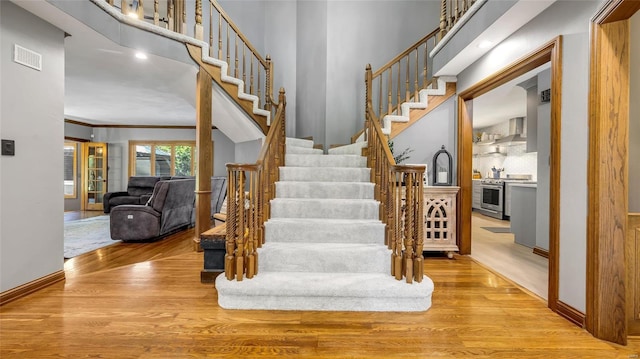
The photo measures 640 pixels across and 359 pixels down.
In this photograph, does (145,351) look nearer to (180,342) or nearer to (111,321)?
(180,342)

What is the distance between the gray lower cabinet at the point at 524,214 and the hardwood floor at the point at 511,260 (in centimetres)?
13

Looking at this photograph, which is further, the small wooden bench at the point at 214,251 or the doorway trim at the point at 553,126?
the small wooden bench at the point at 214,251

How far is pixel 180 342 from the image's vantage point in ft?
5.80

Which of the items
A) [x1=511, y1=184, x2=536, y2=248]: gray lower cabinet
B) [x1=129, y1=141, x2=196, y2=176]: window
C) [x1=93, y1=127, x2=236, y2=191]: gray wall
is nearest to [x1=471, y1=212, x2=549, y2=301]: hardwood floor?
[x1=511, y1=184, x2=536, y2=248]: gray lower cabinet

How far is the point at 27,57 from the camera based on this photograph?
7.97 feet

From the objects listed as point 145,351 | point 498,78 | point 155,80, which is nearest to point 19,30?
point 155,80

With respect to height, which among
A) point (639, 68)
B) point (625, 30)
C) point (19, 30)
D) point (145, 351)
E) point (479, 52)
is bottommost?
point (145, 351)

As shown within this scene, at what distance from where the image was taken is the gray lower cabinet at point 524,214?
411cm

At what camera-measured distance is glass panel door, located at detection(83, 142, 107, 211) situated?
8203mm

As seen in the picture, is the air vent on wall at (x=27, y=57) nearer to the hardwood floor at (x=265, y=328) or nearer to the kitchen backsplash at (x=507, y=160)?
the hardwood floor at (x=265, y=328)

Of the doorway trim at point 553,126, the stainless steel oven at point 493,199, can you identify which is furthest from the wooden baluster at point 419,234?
the stainless steel oven at point 493,199

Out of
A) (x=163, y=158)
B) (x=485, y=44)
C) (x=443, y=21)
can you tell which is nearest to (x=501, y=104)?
(x=443, y=21)

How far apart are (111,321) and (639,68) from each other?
388 cm

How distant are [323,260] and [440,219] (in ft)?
6.05
